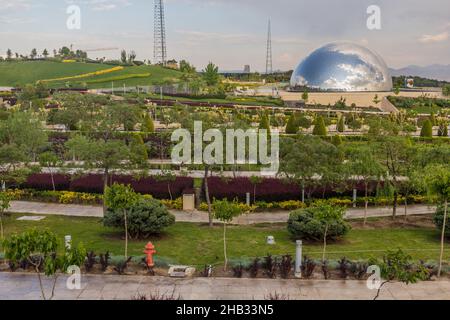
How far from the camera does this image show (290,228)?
1525 centimetres

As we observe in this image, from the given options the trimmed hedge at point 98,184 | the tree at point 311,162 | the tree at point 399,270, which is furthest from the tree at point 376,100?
the tree at point 399,270

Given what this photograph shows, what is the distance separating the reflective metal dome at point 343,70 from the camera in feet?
210

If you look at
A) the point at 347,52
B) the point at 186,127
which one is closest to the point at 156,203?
the point at 186,127

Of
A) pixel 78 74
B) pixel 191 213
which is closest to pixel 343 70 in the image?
pixel 191 213

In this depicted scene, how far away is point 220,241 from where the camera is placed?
49.5 ft

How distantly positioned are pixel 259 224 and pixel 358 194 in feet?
18.6

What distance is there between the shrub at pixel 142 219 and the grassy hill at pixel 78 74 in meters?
76.0

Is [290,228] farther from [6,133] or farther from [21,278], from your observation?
[6,133]

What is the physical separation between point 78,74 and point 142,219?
9353 centimetres

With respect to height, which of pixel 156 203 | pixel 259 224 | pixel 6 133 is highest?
pixel 6 133

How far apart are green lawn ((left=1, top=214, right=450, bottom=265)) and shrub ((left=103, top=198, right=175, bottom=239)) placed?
1.29 ft

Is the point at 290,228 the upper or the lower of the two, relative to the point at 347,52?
lower

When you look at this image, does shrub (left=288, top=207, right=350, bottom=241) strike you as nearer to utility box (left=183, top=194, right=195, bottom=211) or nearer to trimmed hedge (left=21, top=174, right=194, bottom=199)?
utility box (left=183, top=194, right=195, bottom=211)
